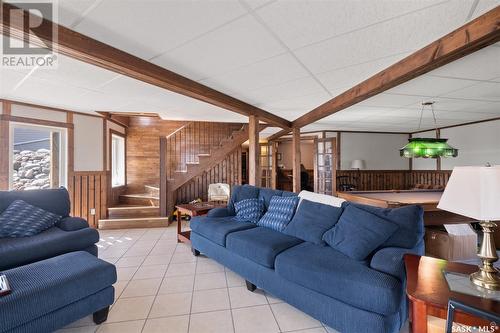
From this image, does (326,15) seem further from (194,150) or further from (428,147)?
(194,150)

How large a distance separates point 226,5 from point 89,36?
1.26 meters

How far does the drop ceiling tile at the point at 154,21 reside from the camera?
1.57 metres

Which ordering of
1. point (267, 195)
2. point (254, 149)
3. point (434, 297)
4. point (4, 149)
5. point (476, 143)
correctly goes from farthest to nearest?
A: point (476, 143)
point (254, 149)
point (4, 149)
point (267, 195)
point (434, 297)

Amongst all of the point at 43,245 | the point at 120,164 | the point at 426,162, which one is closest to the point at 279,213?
the point at 43,245

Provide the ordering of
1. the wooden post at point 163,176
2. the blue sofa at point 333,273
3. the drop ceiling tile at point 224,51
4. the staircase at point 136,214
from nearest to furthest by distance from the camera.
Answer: the blue sofa at point 333,273 → the drop ceiling tile at point 224,51 → the staircase at point 136,214 → the wooden post at point 163,176

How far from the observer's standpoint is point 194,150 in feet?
21.2

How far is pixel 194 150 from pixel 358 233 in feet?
16.9

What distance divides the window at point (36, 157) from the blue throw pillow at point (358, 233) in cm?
508

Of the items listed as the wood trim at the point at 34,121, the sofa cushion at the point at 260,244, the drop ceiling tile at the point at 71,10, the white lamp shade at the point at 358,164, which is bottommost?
the sofa cushion at the point at 260,244

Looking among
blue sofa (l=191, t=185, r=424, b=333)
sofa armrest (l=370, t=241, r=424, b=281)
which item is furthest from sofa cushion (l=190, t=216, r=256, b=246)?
sofa armrest (l=370, t=241, r=424, b=281)

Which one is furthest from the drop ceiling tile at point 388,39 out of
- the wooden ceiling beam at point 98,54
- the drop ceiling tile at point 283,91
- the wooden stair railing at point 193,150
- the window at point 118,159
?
the window at point 118,159

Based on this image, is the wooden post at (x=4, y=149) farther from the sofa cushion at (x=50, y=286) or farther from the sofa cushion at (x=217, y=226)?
the sofa cushion at (x=217, y=226)

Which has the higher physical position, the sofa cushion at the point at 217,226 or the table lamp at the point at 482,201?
the table lamp at the point at 482,201

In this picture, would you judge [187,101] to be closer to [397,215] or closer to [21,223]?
[21,223]
